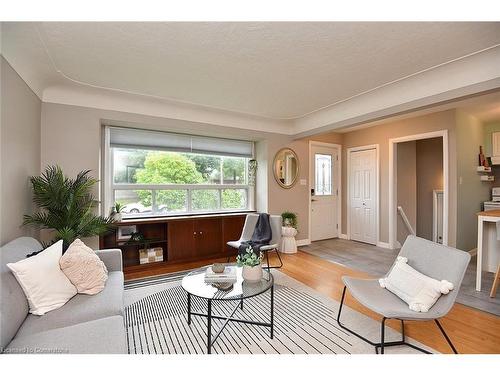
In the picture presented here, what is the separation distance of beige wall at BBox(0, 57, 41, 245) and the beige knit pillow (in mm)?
655

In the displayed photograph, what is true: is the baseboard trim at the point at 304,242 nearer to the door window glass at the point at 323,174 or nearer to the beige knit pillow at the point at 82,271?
the door window glass at the point at 323,174

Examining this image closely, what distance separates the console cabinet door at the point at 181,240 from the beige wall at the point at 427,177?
4.59m

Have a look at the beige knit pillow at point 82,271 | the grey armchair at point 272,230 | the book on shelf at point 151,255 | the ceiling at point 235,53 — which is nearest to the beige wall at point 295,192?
the grey armchair at point 272,230

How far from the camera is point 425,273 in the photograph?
1.87 m

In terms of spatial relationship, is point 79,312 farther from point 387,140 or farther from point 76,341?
point 387,140

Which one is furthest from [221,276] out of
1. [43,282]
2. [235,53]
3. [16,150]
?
[16,150]

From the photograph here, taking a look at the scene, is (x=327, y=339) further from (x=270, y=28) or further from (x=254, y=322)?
(x=270, y=28)

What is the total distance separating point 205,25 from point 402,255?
2462 mm

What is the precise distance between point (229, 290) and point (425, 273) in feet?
4.99

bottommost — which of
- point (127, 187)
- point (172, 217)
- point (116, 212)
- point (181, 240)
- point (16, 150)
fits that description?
point (181, 240)

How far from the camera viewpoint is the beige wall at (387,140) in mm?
3693

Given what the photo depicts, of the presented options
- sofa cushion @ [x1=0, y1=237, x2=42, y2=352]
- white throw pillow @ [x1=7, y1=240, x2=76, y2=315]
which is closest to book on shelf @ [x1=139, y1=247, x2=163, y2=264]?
white throw pillow @ [x1=7, y1=240, x2=76, y2=315]

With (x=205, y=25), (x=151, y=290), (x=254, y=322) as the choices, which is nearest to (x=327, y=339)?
(x=254, y=322)

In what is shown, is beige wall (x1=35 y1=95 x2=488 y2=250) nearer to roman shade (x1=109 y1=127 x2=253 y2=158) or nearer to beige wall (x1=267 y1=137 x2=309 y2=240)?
beige wall (x1=267 y1=137 x2=309 y2=240)
